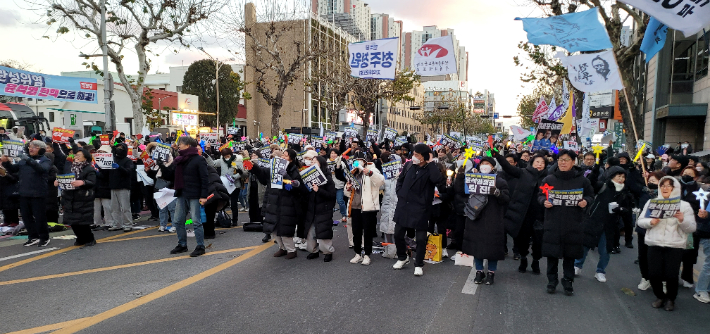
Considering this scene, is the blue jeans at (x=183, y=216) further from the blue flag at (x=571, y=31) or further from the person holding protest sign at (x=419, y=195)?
the blue flag at (x=571, y=31)

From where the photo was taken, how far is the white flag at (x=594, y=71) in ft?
30.8

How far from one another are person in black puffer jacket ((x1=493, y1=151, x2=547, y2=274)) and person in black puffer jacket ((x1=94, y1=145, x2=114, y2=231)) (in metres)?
7.90

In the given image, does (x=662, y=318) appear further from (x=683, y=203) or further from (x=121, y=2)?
(x=121, y=2)

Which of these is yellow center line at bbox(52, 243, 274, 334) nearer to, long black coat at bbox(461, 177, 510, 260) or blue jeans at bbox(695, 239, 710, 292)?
long black coat at bbox(461, 177, 510, 260)

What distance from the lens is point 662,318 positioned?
17.1 ft

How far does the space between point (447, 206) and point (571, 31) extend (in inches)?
167

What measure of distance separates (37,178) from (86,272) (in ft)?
8.89

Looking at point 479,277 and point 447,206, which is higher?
point 447,206

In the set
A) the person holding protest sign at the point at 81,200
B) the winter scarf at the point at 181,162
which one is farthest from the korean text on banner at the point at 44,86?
the winter scarf at the point at 181,162

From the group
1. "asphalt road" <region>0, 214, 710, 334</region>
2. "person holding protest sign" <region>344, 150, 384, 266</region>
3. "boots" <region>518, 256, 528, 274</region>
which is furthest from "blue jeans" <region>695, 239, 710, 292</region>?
"person holding protest sign" <region>344, 150, 384, 266</region>

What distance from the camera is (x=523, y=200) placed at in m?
7.16

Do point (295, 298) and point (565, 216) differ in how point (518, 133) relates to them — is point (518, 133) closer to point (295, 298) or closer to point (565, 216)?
point (565, 216)

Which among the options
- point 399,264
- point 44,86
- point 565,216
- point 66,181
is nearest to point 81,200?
point 66,181

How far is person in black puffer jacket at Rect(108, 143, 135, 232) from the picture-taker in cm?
955
